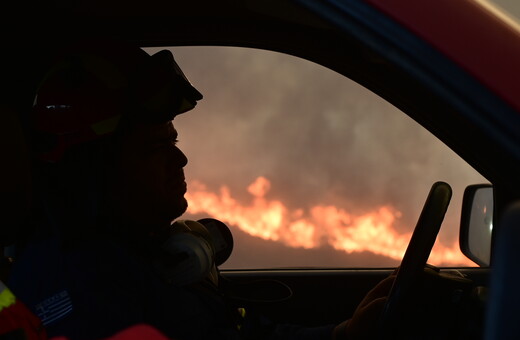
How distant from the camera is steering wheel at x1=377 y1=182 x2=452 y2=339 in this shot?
6.03ft

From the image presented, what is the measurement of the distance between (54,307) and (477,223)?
1588 millimetres

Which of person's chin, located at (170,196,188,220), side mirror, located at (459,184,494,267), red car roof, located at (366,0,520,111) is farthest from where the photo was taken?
side mirror, located at (459,184,494,267)

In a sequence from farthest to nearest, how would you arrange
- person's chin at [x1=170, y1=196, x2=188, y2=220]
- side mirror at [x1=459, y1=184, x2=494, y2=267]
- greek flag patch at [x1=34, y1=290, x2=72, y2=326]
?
side mirror at [x1=459, y1=184, x2=494, y2=267] → person's chin at [x1=170, y1=196, x2=188, y2=220] → greek flag patch at [x1=34, y1=290, x2=72, y2=326]

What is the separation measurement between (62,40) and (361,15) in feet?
5.03

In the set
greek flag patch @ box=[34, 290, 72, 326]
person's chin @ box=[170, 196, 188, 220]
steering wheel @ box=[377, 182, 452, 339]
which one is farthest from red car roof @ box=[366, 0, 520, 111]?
person's chin @ box=[170, 196, 188, 220]

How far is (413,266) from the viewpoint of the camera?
6.02 feet

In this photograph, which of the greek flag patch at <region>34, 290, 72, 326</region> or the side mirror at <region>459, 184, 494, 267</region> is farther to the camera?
the side mirror at <region>459, 184, 494, 267</region>

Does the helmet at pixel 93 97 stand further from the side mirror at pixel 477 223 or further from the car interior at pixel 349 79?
the side mirror at pixel 477 223

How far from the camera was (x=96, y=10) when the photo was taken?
2.22 meters

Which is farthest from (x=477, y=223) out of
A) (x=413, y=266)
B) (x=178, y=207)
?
(x=178, y=207)

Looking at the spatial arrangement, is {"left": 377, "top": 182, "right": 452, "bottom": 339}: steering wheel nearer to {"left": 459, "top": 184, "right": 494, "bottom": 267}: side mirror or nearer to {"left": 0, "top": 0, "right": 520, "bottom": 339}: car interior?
{"left": 0, "top": 0, "right": 520, "bottom": 339}: car interior

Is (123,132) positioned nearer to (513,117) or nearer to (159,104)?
(159,104)

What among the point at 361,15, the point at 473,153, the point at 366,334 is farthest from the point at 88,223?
the point at 473,153

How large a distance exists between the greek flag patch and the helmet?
1.56 feet
